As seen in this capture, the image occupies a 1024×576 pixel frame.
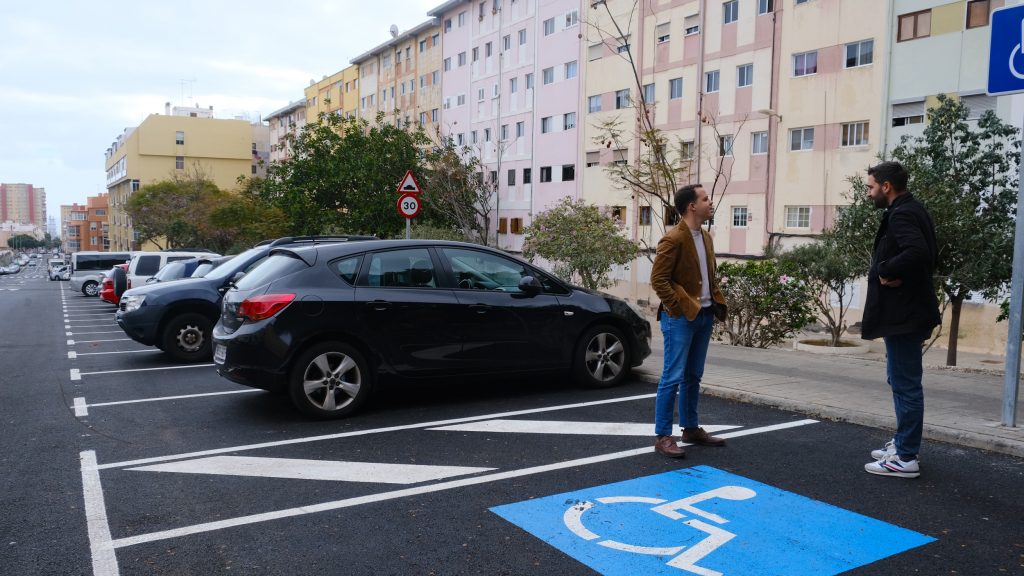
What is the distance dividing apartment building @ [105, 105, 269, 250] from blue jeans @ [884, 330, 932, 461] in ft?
314

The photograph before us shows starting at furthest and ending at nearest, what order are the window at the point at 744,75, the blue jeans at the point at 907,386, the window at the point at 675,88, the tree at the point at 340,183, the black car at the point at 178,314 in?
the tree at the point at 340,183 < the window at the point at 675,88 < the window at the point at 744,75 < the black car at the point at 178,314 < the blue jeans at the point at 907,386

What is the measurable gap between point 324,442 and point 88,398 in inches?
142

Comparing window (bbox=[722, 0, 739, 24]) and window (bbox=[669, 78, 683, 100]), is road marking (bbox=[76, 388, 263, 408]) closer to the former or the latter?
window (bbox=[722, 0, 739, 24])

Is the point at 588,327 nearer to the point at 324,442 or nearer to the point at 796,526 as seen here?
the point at 324,442

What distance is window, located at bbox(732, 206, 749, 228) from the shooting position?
33.2 m

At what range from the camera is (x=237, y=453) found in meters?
5.93

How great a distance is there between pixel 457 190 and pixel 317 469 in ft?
141

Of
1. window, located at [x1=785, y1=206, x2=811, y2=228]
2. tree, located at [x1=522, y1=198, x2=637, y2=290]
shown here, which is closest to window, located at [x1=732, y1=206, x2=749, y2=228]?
window, located at [x1=785, y1=206, x2=811, y2=228]

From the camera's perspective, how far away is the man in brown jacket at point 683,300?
5.61 meters

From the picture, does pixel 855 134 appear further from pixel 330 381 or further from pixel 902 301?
pixel 330 381

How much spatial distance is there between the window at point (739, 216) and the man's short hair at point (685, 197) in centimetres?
2858

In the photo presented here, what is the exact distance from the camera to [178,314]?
36.5ft

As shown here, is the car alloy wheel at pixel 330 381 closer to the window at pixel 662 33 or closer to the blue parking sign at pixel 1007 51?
the blue parking sign at pixel 1007 51

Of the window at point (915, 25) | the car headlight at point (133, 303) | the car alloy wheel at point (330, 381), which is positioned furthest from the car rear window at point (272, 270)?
the window at point (915, 25)
